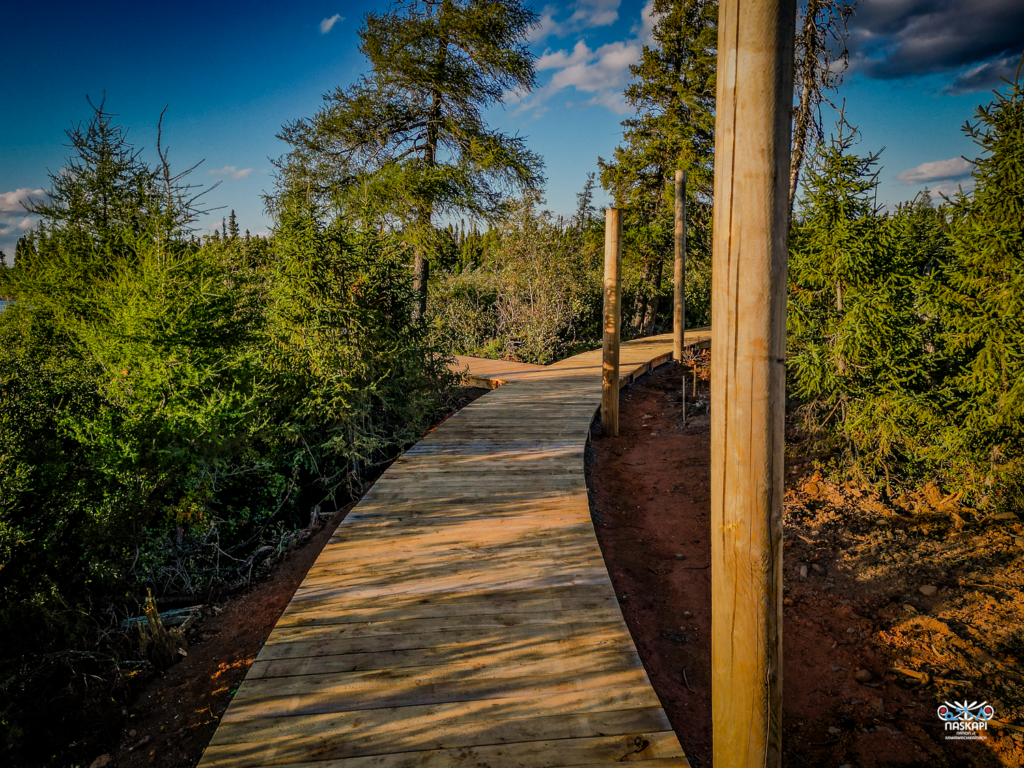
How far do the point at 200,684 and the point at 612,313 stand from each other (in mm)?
5601

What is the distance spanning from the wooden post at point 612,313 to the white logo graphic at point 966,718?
467 cm

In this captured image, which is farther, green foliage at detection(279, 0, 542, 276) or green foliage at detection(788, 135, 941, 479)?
green foliage at detection(279, 0, 542, 276)

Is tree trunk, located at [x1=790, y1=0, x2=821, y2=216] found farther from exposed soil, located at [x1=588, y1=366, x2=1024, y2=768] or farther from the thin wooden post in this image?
exposed soil, located at [x1=588, y1=366, x2=1024, y2=768]

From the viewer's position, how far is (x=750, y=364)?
1488mm

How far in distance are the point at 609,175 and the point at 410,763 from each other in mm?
15865

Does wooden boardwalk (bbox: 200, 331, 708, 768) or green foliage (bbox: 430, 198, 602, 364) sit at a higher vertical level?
green foliage (bbox: 430, 198, 602, 364)

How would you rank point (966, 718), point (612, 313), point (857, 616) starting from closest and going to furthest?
1. point (966, 718)
2. point (857, 616)
3. point (612, 313)

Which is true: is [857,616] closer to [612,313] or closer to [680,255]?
[612,313]

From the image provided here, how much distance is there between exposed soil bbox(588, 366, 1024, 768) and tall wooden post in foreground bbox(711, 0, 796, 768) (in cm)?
121

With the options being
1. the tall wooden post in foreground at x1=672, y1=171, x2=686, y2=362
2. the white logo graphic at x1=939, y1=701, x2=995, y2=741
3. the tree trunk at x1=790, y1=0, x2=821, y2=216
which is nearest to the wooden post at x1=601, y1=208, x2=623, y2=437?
the tree trunk at x1=790, y1=0, x2=821, y2=216

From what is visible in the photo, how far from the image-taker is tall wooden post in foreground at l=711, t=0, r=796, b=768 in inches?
56.0

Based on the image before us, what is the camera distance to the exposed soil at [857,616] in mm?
2428

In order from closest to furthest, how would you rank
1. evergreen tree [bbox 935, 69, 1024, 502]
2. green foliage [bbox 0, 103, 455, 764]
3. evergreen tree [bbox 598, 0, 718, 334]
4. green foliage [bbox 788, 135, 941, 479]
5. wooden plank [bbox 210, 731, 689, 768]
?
wooden plank [bbox 210, 731, 689, 768], green foliage [bbox 0, 103, 455, 764], evergreen tree [bbox 935, 69, 1024, 502], green foliage [bbox 788, 135, 941, 479], evergreen tree [bbox 598, 0, 718, 334]

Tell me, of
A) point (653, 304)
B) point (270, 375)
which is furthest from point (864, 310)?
point (653, 304)
